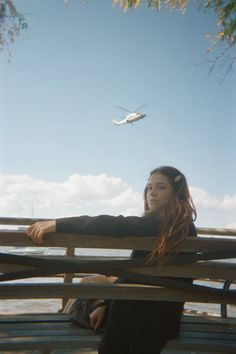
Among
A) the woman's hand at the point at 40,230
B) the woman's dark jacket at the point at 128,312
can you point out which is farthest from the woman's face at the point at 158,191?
the woman's hand at the point at 40,230

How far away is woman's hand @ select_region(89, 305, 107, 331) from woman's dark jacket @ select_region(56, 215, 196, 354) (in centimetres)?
13

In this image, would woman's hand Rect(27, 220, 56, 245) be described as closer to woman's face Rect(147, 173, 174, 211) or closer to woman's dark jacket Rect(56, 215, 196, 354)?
woman's dark jacket Rect(56, 215, 196, 354)

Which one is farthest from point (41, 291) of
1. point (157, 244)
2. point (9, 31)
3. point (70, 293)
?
point (9, 31)

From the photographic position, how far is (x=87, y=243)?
75.5 inches

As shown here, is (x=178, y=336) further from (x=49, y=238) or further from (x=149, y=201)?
(x=49, y=238)

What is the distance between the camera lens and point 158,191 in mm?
2400

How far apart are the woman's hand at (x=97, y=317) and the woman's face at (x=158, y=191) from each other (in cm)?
74

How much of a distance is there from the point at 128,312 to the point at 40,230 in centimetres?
75

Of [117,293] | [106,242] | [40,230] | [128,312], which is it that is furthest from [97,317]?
[40,230]

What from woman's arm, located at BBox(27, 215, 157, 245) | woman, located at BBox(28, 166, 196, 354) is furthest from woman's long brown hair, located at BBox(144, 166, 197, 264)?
woman's arm, located at BBox(27, 215, 157, 245)

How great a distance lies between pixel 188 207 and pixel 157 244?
1.39 ft

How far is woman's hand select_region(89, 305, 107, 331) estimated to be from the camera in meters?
2.31

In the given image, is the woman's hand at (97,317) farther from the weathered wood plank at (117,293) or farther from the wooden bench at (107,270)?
the weathered wood plank at (117,293)

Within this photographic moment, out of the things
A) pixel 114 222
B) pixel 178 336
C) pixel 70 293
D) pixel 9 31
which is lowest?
pixel 178 336
